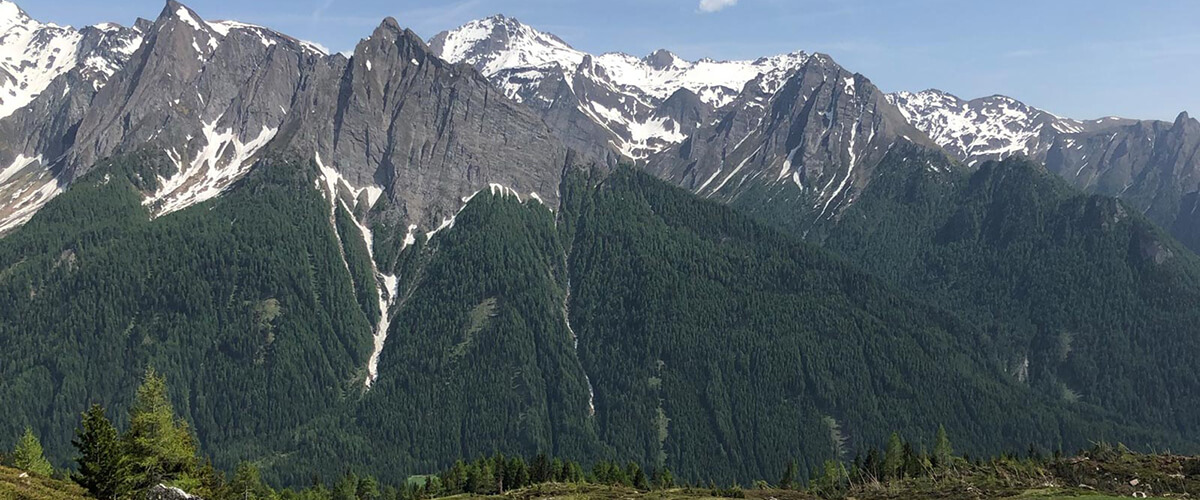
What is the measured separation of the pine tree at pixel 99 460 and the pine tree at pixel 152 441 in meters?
4.58

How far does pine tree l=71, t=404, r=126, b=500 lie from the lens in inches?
2660

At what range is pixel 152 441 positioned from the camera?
249ft

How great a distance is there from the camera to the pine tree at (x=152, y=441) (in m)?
75.2

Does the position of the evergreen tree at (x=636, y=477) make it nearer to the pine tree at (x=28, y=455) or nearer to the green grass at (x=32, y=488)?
the pine tree at (x=28, y=455)

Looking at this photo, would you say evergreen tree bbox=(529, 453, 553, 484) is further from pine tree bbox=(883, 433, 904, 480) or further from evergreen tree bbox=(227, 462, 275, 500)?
pine tree bbox=(883, 433, 904, 480)

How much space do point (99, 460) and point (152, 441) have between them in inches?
325

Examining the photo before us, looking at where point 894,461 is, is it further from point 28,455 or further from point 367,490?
point 28,455

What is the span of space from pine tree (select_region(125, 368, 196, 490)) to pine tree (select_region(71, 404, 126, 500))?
4.58 metres

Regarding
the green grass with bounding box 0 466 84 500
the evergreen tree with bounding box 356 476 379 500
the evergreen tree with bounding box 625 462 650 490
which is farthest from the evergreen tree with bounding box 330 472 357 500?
the green grass with bounding box 0 466 84 500

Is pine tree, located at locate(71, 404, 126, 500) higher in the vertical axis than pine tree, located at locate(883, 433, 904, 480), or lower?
higher

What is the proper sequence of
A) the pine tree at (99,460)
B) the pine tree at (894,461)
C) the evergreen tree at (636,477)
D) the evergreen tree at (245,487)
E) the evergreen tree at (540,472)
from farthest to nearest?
1. the evergreen tree at (540,472)
2. the pine tree at (894,461)
3. the evergreen tree at (636,477)
4. the evergreen tree at (245,487)
5. the pine tree at (99,460)

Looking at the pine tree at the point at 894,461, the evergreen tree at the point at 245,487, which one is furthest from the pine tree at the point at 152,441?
the pine tree at the point at 894,461

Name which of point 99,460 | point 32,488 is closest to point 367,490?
point 99,460

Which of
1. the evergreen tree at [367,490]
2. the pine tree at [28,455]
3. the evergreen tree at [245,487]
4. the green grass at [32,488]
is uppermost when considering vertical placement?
the green grass at [32,488]
